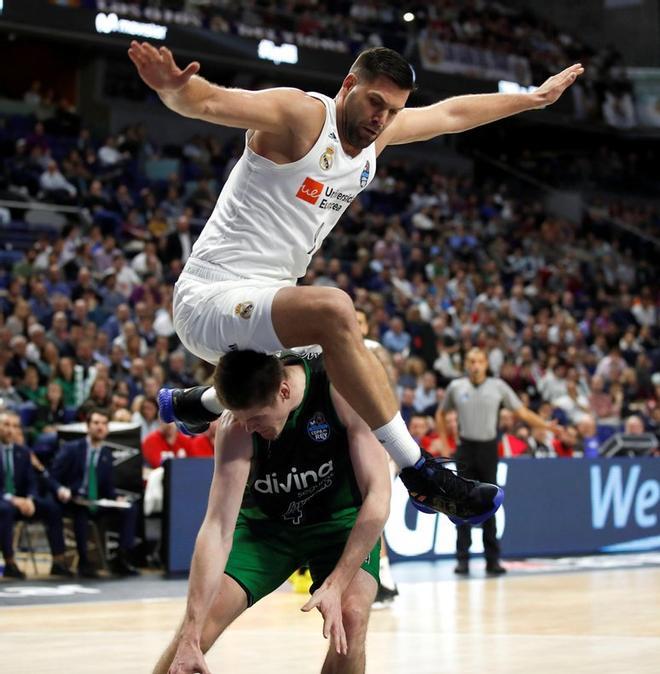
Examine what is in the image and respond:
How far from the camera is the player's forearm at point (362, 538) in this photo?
205 inches

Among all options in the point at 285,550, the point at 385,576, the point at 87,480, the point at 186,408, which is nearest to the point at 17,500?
the point at 87,480

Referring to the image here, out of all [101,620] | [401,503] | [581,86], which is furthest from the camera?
[581,86]

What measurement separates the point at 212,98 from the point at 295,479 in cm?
169

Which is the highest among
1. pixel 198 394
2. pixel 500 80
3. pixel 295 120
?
pixel 500 80

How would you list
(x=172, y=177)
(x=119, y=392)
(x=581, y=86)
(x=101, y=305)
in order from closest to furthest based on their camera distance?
(x=119, y=392) → (x=101, y=305) → (x=172, y=177) → (x=581, y=86)

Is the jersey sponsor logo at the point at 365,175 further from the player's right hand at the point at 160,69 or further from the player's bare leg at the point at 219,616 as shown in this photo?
the player's bare leg at the point at 219,616

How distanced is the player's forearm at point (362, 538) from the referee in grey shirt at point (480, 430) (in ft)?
26.0

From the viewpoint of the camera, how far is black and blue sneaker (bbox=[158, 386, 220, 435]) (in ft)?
20.6

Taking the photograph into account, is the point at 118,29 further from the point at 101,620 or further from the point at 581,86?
the point at 101,620

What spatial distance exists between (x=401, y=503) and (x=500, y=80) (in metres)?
16.7

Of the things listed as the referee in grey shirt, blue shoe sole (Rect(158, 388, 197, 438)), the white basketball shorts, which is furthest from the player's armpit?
the referee in grey shirt

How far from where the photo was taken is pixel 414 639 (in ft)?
29.6

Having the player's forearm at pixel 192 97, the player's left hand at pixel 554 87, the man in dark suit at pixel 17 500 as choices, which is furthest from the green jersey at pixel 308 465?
the man in dark suit at pixel 17 500

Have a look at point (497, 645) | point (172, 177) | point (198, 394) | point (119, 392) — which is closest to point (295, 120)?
point (198, 394)
